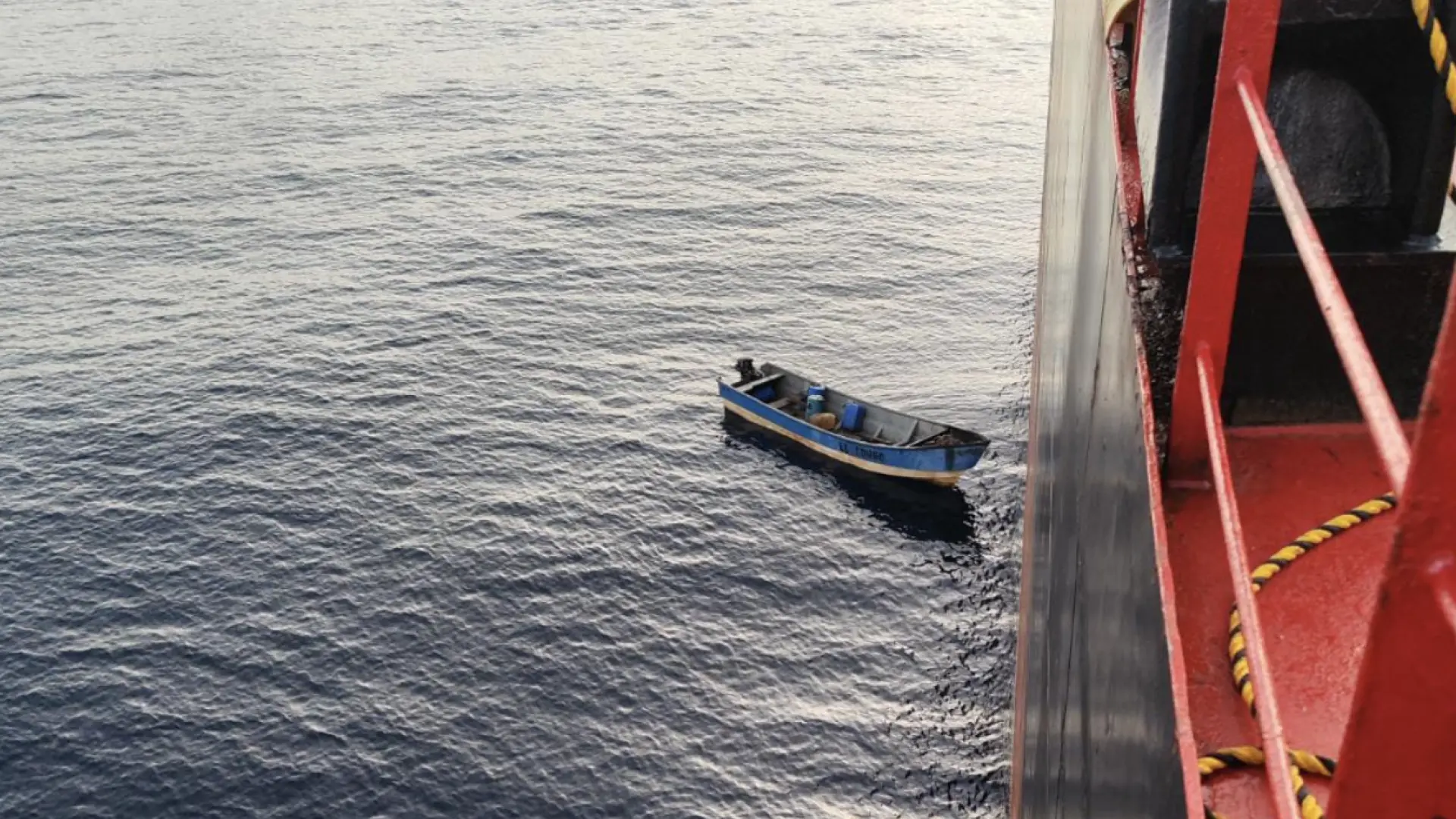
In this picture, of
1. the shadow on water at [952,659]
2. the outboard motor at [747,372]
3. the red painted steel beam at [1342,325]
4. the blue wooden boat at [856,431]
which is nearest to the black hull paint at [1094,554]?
the red painted steel beam at [1342,325]

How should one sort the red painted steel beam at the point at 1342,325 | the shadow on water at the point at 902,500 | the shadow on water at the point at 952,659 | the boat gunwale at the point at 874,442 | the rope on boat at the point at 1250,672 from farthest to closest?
the boat gunwale at the point at 874,442 → the shadow on water at the point at 902,500 → the shadow on water at the point at 952,659 → the rope on boat at the point at 1250,672 → the red painted steel beam at the point at 1342,325

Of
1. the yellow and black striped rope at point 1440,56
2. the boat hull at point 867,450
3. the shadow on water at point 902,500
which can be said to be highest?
the yellow and black striped rope at point 1440,56

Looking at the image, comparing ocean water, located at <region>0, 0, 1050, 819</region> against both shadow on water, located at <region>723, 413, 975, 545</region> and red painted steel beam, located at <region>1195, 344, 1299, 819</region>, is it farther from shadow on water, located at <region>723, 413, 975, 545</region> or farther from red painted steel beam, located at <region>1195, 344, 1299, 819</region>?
red painted steel beam, located at <region>1195, 344, 1299, 819</region>

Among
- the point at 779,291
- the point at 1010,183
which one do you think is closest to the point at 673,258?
the point at 779,291

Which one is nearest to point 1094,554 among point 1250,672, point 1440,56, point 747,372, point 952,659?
point 1250,672

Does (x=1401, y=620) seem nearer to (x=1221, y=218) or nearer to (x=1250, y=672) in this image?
(x=1250, y=672)

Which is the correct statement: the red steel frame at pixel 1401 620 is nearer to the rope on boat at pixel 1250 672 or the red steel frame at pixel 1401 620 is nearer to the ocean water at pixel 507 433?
the rope on boat at pixel 1250 672

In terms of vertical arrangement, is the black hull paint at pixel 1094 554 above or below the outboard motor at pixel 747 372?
above
